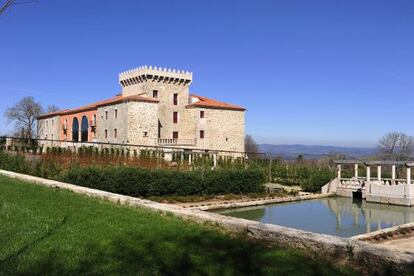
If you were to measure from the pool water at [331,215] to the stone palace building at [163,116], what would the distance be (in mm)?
26072

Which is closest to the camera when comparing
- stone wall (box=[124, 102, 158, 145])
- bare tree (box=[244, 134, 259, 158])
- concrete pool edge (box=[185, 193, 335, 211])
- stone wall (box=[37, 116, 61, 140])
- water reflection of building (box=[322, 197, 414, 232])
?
water reflection of building (box=[322, 197, 414, 232])

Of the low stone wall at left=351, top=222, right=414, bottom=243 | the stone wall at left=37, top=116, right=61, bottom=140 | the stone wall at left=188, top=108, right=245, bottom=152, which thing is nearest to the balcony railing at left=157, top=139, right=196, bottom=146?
the stone wall at left=188, top=108, right=245, bottom=152

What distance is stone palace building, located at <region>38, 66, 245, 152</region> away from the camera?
43.1 m

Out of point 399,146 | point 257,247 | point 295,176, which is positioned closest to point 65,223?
point 257,247

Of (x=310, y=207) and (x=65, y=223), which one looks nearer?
(x=65, y=223)

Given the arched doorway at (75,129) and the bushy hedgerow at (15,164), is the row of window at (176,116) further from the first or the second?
the bushy hedgerow at (15,164)

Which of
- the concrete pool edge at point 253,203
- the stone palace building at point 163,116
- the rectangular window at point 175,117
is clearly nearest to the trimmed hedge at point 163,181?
the concrete pool edge at point 253,203

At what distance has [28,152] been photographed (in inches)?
745

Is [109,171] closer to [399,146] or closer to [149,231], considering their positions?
[149,231]

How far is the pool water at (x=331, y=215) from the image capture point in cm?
1292

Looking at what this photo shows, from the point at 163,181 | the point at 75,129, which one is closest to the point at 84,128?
the point at 75,129

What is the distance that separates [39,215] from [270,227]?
11.7 feet

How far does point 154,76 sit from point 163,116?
4.22m

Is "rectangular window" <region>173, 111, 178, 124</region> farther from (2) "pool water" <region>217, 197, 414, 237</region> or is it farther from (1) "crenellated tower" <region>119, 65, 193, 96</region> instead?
(2) "pool water" <region>217, 197, 414, 237</region>
